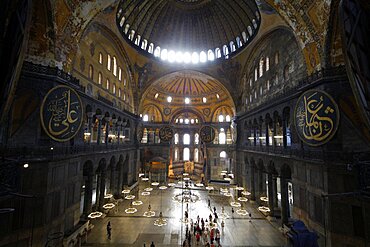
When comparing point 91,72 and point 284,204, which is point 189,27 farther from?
point 284,204

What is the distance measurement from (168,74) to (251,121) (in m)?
11.3

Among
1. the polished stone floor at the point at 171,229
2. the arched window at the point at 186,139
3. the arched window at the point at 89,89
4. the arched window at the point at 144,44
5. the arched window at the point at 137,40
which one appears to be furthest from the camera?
the arched window at the point at 186,139

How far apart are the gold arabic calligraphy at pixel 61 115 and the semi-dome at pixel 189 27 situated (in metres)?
11.2

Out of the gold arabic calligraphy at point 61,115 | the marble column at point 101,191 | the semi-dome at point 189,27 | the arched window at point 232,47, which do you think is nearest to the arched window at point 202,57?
the semi-dome at point 189,27

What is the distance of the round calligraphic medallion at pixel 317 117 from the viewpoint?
7.66 m

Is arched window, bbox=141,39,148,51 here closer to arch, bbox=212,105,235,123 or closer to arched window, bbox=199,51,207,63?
arched window, bbox=199,51,207,63

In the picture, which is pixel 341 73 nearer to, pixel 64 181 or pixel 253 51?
pixel 253 51

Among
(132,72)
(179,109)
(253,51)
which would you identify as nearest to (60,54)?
(132,72)

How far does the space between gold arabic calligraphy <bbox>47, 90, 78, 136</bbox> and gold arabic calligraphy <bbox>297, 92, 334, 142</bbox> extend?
1090cm

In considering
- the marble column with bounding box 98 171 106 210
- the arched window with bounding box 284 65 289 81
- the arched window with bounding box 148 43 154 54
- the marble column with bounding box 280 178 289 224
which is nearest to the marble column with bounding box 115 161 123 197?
the marble column with bounding box 98 171 106 210

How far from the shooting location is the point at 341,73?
8.28 m

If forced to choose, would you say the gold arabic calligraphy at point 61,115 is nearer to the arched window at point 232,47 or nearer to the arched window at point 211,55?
the arched window at point 211,55

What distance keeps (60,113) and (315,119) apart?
11.2 metres

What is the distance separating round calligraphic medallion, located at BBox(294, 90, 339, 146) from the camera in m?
7.66
